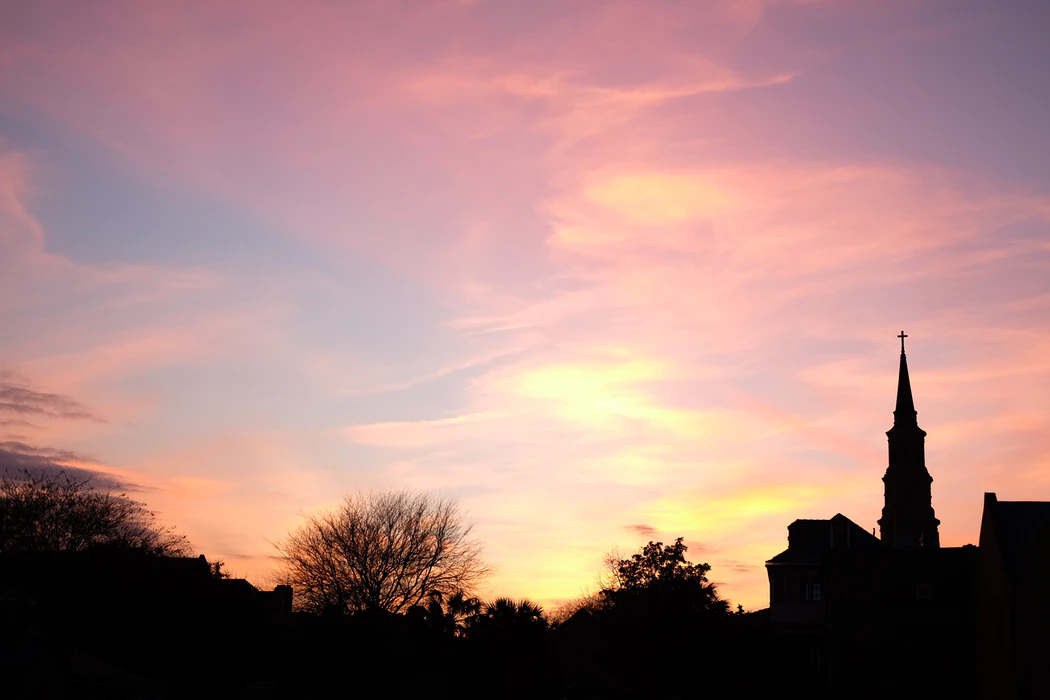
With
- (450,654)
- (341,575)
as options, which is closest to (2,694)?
(450,654)

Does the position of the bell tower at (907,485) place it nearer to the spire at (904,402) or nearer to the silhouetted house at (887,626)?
the spire at (904,402)

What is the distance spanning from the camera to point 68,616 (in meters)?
61.3

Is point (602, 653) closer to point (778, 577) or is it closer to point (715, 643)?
point (715, 643)

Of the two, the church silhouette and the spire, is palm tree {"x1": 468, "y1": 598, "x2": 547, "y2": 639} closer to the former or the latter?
the church silhouette

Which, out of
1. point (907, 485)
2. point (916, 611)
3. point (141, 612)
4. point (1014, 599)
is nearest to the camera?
point (1014, 599)

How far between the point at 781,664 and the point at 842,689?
5417 mm

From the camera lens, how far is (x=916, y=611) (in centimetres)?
6856

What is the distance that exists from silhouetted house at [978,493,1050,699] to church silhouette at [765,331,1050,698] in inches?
2.3

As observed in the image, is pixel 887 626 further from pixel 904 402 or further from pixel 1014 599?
pixel 904 402

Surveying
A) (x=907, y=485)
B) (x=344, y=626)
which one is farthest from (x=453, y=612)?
(x=907, y=485)

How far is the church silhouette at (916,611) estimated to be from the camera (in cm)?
5575

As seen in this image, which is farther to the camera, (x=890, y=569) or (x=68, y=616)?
(x=890, y=569)

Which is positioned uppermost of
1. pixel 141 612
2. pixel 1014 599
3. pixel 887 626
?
pixel 1014 599

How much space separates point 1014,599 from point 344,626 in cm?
3726
